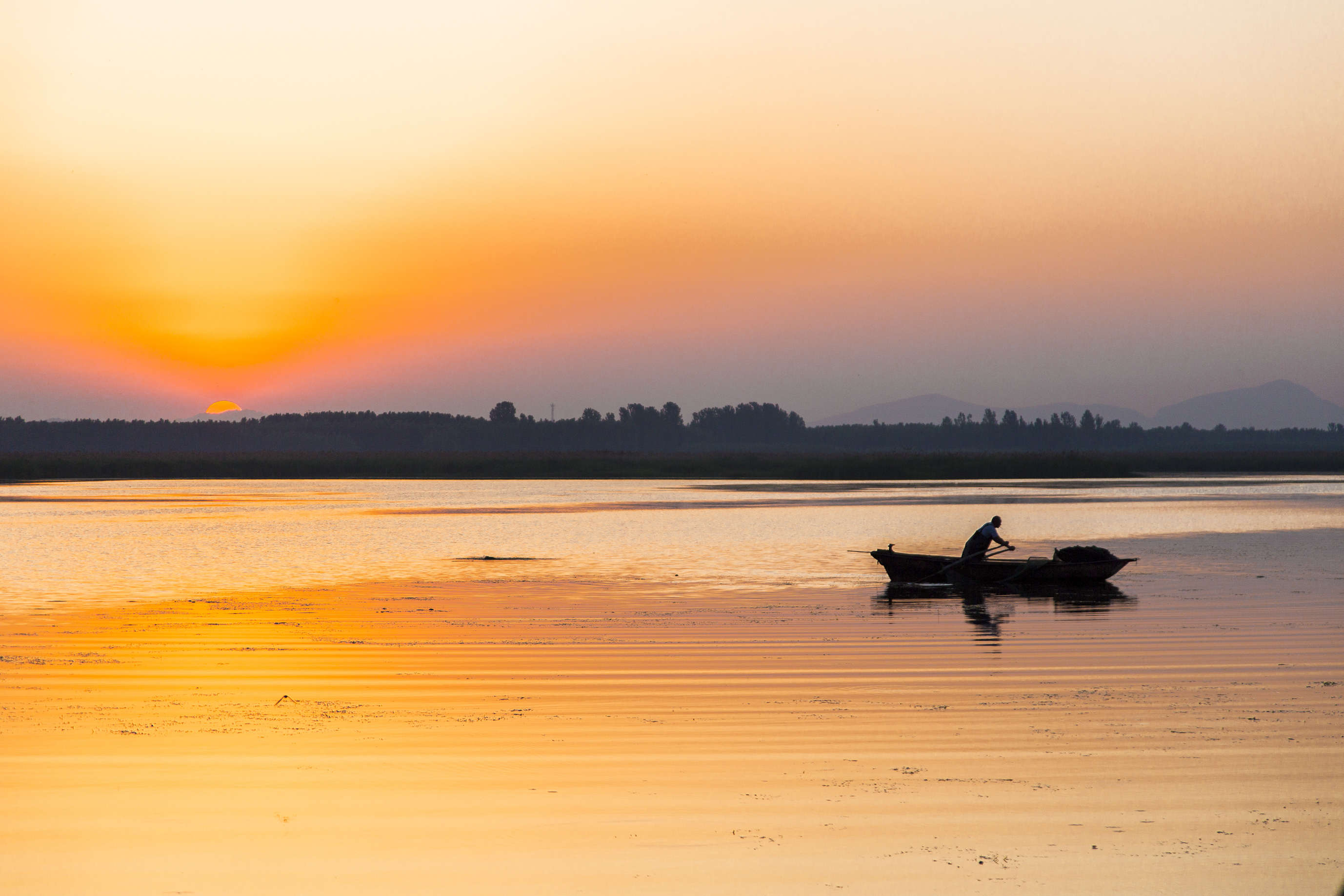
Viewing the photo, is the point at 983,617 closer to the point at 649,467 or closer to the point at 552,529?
the point at 552,529

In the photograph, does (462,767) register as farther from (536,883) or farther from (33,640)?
(33,640)

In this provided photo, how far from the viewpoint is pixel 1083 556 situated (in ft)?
90.4

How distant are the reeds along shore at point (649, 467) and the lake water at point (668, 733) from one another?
9527cm

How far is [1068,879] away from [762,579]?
21699 mm

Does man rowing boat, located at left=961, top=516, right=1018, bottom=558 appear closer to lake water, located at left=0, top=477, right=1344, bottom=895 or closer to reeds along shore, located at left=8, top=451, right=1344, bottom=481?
lake water, located at left=0, top=477, right=1344, bottom=895

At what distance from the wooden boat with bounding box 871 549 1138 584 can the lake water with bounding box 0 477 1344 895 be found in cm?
56

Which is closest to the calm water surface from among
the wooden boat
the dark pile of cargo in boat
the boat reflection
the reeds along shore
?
the wooden boat

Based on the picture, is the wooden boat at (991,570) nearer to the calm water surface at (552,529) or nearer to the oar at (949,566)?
the oar at (949,566)

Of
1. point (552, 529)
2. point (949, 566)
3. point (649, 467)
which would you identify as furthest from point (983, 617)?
point (649, 467)

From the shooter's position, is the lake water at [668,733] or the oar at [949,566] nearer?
the lake water at [668,733]

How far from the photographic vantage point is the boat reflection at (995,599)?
76.1 ft

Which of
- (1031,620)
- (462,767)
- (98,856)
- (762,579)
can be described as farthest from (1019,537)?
(98,856)

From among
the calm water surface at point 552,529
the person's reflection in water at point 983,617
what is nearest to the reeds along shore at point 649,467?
the calm water surface at point 552,529

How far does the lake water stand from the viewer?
8.04 m
